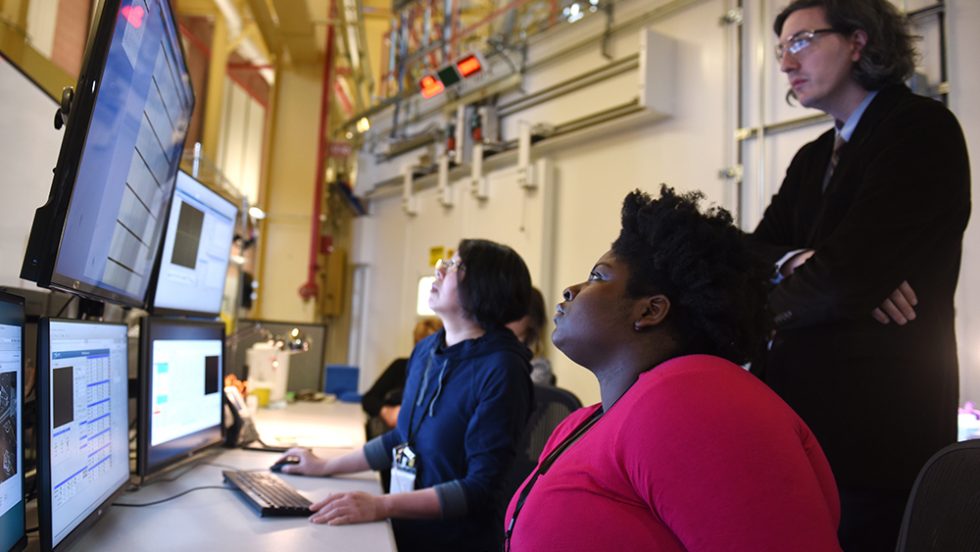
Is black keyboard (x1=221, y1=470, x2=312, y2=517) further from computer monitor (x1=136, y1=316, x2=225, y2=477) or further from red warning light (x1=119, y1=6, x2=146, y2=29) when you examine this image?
red warning light (x1=119, y1=6, x2=146, y2=29)

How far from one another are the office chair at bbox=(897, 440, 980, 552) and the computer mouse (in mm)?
1257

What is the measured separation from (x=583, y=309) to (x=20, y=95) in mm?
1164

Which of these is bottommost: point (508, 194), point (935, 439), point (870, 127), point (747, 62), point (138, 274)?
point (935, 439)

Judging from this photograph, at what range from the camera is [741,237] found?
878 mm

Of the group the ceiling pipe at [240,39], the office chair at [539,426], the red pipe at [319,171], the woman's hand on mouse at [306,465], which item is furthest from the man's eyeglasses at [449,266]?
the ceiling pipe at [240,39]

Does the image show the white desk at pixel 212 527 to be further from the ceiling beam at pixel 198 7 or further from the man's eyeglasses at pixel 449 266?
the ceiling beam at pixel 198 7

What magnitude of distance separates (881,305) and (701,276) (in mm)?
456

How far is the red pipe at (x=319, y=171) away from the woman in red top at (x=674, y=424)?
4878 mm

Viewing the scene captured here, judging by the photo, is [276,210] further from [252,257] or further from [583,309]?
[583,309]

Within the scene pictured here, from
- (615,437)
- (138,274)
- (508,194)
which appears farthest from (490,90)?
(615,437)

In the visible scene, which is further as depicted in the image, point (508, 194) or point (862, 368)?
point (508, 194)

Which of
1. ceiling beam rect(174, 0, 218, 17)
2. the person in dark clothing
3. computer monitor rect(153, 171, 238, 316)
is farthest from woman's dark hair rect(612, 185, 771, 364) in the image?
ceiling beam rect(174, 0, 218, 17)

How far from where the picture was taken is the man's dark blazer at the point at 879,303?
1.08 metres

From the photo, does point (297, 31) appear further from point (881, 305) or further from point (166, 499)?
point (881, 305)
